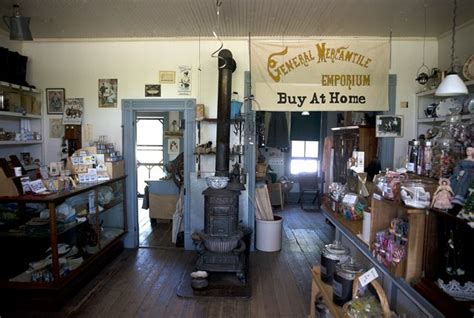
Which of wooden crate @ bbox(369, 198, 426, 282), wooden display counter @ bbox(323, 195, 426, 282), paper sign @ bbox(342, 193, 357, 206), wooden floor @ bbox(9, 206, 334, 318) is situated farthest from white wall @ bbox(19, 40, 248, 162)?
wooden crate @ bbox(369, 198, 426, 282)

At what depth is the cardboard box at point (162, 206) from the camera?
209 inches

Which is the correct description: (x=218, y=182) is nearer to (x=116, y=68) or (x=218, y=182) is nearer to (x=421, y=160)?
(x=421, y=160)

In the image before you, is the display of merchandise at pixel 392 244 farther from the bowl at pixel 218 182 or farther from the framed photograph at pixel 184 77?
the framed photograph at pixel 184 77

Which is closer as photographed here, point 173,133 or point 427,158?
point 427,158

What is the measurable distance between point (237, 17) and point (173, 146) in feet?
16.1

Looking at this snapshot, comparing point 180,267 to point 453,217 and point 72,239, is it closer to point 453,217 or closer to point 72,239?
point 72,239

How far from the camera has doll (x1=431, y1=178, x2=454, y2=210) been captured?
4.42 feet

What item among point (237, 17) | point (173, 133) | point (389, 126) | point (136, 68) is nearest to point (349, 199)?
point (389, 126)

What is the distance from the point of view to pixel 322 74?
3.48 meters

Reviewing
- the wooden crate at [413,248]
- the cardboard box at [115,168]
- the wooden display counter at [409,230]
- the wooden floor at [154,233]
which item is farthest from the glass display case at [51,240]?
the wooden crate at [413,248]

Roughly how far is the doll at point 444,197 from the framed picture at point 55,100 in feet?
13.6

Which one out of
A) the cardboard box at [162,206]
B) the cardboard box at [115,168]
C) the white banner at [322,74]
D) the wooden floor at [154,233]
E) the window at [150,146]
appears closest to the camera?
the white banner at [322,74]

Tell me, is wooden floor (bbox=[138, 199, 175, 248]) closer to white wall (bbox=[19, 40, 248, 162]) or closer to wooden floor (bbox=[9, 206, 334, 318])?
wooden floor (bbox=[9, 206, 334, 318])

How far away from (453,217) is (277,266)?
2.63 metres
